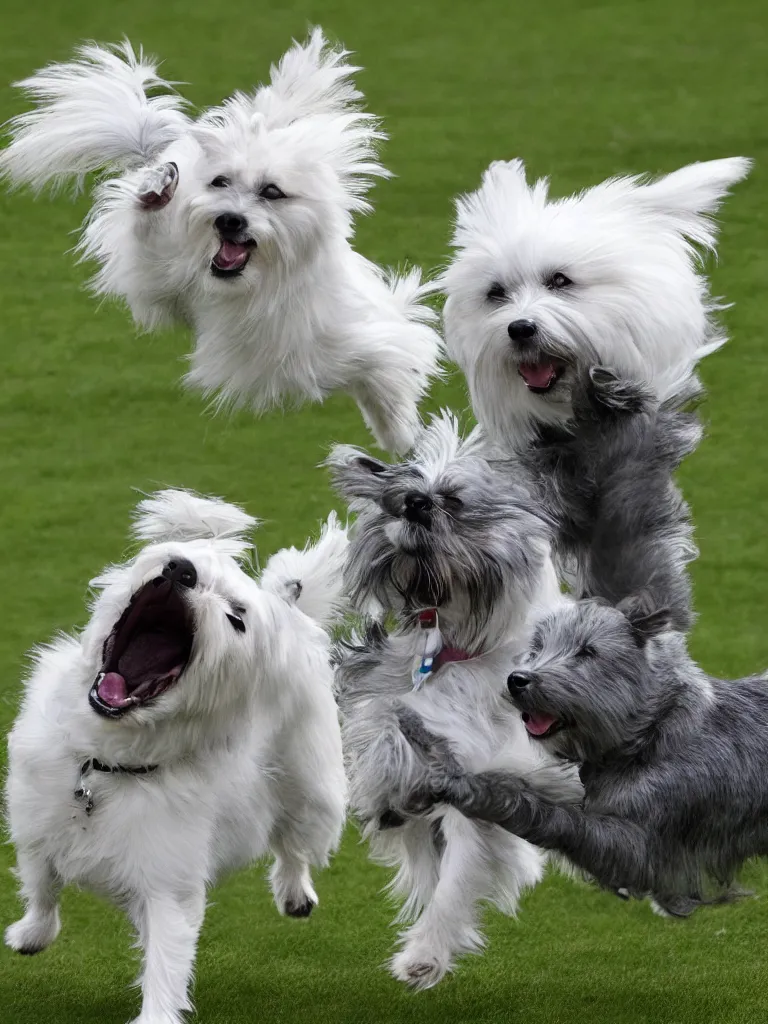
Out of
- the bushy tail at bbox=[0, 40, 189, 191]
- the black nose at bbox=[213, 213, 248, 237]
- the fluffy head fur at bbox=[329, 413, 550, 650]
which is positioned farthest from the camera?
the bushy tail at bbox=[0, 40, 189, 191]

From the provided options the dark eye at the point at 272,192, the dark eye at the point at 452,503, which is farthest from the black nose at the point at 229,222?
the dark eye at the point at 452,503

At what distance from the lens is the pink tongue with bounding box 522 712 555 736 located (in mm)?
3654

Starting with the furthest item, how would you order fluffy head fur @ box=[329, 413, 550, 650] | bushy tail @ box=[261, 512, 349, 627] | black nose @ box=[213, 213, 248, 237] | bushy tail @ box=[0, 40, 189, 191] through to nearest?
1. bushy tail @ box=[261, 512, 349, 627]
2. bushy tail @ box=[0, 40, 189, 191]
3. black nose @ box=[213, 213, 248, 237]
4. fluffy head fur @ box=[329, 413, 550, 650]

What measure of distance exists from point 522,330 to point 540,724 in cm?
84

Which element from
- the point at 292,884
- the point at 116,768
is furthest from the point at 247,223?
the point at 292,884

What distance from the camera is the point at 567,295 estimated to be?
3.96 m

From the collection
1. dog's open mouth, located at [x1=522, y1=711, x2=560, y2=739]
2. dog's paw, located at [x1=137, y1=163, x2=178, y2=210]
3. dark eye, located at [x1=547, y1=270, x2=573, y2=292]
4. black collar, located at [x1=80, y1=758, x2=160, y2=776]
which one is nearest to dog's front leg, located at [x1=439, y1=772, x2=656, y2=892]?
dog's open mouth, located at [x1=522, y1=711, x2=560, y2=739]

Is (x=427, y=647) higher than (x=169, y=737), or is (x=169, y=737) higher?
(x=427, y=647)

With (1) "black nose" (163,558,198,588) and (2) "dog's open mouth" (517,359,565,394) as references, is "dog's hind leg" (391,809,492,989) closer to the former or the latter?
(1) "black nose" (163,558,198,588)

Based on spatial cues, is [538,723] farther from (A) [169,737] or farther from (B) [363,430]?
(B) [363,430]

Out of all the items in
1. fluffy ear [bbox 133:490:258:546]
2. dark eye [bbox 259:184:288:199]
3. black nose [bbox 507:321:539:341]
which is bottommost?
fluffy ear [bbox 133:490:258:546]

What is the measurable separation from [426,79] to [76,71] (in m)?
7.99

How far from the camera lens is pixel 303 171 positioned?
176 inches

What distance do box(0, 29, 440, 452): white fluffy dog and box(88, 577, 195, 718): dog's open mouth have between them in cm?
79
